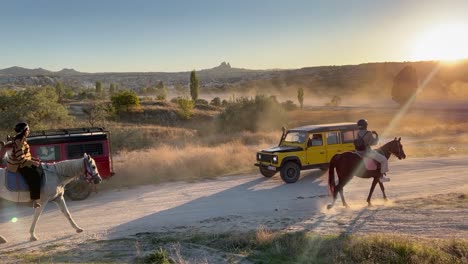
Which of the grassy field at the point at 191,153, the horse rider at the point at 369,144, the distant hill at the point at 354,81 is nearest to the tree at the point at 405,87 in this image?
the distant hill at the point at 354,81

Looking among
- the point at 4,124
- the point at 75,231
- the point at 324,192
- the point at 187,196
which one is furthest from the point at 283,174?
the point at 4,124

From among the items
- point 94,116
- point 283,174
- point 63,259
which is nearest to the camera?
point 63,259

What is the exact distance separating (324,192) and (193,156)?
8116 millimetres

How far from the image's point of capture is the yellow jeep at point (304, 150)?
1641 cm

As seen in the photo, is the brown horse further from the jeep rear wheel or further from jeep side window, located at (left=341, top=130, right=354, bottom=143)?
the jeep rear wheel

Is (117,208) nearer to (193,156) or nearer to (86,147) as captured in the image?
(86,147)

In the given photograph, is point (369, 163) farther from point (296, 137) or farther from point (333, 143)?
point (296, 137)

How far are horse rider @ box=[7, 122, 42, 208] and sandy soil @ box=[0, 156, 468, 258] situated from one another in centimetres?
133

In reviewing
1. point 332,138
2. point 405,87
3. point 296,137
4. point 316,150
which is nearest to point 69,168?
point 296,137

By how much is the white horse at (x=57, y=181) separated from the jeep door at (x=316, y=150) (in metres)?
9.31

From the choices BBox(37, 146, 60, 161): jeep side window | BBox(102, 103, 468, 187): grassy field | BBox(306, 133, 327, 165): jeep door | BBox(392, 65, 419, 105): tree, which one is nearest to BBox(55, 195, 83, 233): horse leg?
BBox(37, 146, 60, 161): jeep side window

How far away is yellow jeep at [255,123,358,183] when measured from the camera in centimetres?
1641

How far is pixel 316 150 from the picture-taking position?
17.0 metres

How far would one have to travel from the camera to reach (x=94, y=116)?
126 ft
